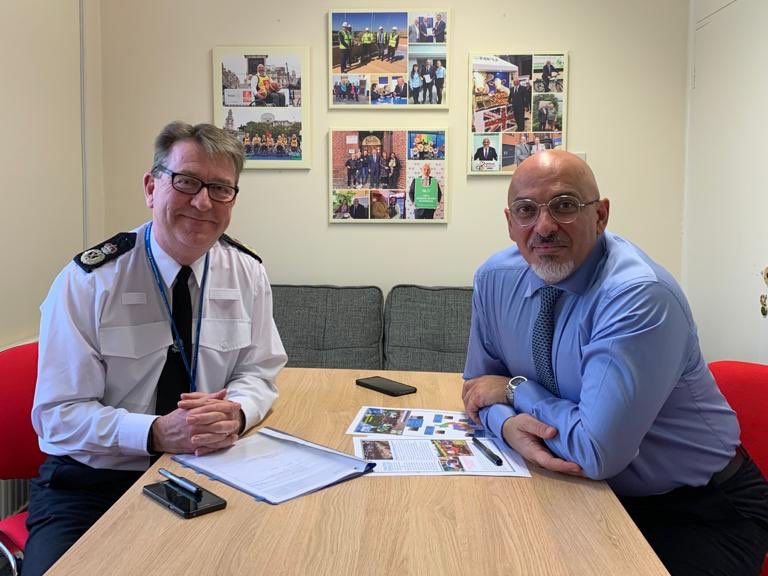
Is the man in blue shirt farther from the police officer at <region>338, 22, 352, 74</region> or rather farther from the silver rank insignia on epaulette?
the police officer at <region>338, 22, 352, 74</region>

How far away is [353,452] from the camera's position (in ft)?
4.96

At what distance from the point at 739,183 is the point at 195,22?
8.87ft

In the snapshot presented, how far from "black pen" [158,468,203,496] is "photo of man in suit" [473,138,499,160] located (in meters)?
2.44

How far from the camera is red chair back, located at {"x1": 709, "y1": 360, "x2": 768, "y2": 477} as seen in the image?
1.83m

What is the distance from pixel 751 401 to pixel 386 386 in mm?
1041

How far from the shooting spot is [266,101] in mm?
→ 3400

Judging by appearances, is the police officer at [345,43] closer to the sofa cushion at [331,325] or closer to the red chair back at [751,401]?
the sofa cushion at [331,325]

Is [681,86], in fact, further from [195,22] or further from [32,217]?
[32,217]

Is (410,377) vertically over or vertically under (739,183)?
under

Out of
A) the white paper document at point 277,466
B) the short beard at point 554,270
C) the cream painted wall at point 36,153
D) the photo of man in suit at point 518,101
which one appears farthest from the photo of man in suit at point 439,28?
the white paper document at point 277,466

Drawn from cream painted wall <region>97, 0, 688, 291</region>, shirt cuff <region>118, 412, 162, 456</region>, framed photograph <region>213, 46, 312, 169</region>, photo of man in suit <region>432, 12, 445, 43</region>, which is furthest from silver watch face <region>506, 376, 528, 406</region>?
photo of man in suit <region>432, 12, 445, 43</region>

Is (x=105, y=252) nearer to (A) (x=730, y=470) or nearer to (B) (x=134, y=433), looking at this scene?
(B) (x=134, y=433)

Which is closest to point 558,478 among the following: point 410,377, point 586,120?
point 410,377

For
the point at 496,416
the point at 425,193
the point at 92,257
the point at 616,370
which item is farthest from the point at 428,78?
the point at 616,370
